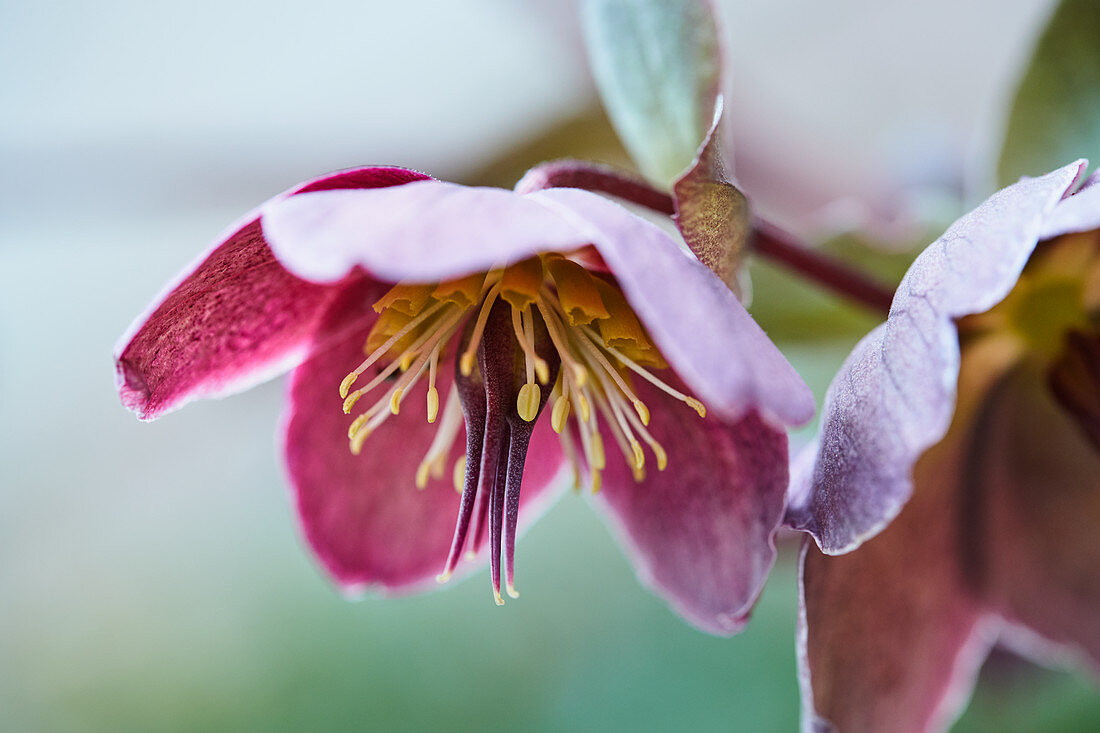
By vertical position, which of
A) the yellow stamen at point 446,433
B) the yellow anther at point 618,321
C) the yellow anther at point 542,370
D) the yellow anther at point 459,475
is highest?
the yellow anther at point 542,370

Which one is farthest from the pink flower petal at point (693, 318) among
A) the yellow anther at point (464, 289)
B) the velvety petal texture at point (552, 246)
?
the yellow anther at point (464, 289)

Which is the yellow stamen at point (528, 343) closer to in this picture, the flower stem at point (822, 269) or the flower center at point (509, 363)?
the flower center at point (509, 363)

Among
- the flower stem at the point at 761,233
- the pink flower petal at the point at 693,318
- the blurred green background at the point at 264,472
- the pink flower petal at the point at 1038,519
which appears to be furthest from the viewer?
the blurred green background at the point at 264,472

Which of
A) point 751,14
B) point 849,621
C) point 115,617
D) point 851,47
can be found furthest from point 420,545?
point 851,47

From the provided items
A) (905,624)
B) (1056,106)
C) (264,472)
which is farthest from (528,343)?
(264,472)

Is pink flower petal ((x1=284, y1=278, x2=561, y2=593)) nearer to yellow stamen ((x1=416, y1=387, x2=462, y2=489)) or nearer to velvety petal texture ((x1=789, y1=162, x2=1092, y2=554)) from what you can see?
yellow stamen ((x1=416, y1=387, x2=462, y2=489))

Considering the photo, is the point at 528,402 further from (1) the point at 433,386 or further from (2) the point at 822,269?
(2) the point at 822,269
